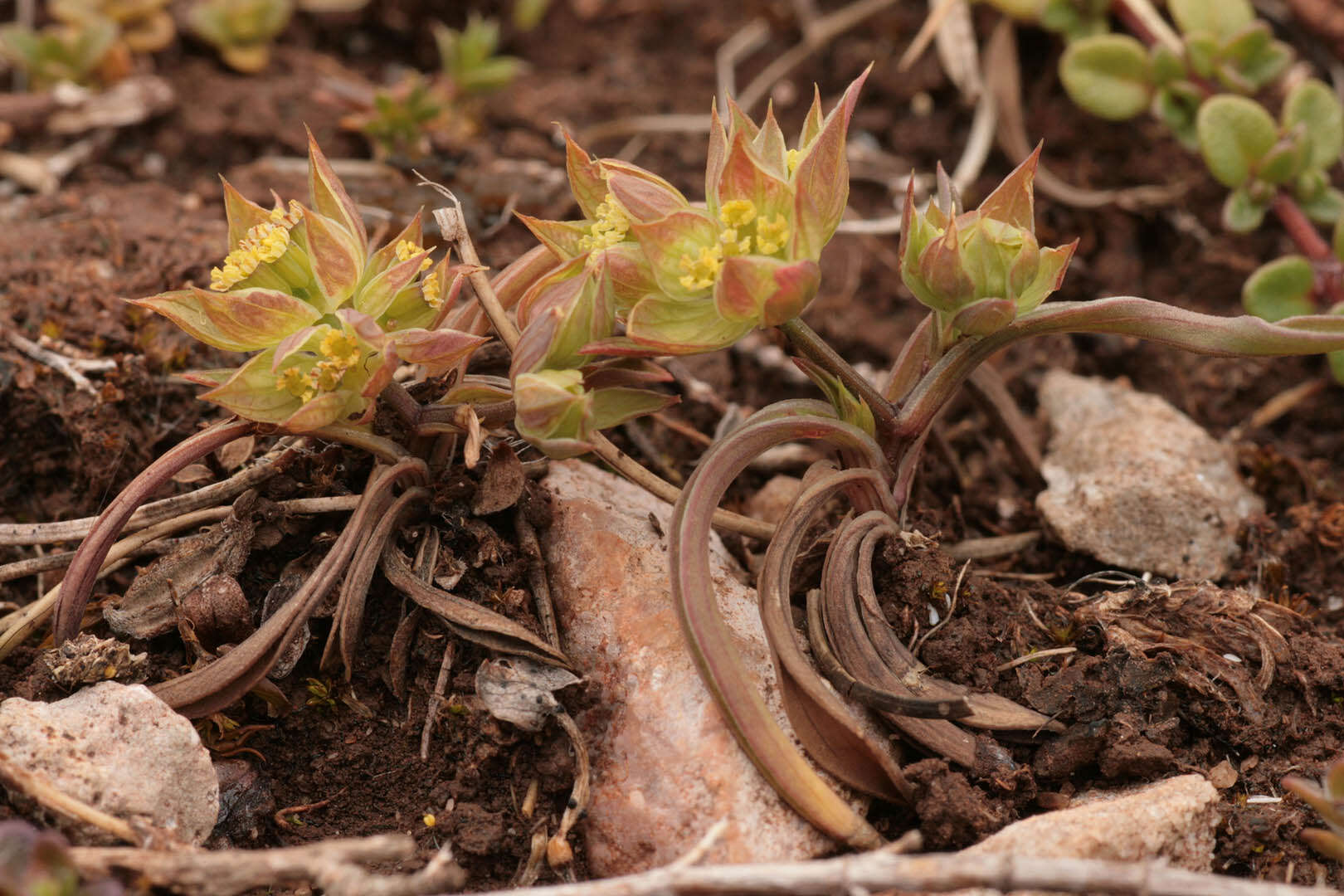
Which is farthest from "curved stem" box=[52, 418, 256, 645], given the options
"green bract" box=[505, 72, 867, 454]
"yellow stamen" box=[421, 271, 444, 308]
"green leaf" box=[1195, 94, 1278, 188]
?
"green leaf" box=[1195, 94, 1278, 188]

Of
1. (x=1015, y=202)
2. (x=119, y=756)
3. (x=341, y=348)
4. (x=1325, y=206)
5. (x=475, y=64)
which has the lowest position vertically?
(x=119, y=756)

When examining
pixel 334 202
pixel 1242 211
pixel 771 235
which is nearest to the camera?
pixel 771 235

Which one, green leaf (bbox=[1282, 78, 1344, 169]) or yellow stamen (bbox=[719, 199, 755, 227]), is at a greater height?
yellow stamen (bbox=[719, 199, 755, 227])

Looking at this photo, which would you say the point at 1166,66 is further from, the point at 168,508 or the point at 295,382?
the point at 168,508

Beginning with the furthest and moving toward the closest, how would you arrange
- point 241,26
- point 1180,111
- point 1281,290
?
point 241,26
point 1180,111
point 1281,290

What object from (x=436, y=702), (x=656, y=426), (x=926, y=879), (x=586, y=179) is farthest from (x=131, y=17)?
(x=926, y=879)

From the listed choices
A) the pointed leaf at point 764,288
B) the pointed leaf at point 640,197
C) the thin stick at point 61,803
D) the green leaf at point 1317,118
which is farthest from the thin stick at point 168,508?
the green leaf at point 1317,118

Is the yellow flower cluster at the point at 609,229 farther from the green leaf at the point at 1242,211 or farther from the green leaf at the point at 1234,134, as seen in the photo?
the green leaf at the point at 1242,211

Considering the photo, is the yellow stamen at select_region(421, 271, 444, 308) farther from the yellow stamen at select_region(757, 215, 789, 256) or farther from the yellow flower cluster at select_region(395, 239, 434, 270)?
the yellow stamen at select_region(757, 215, 789, 256)
